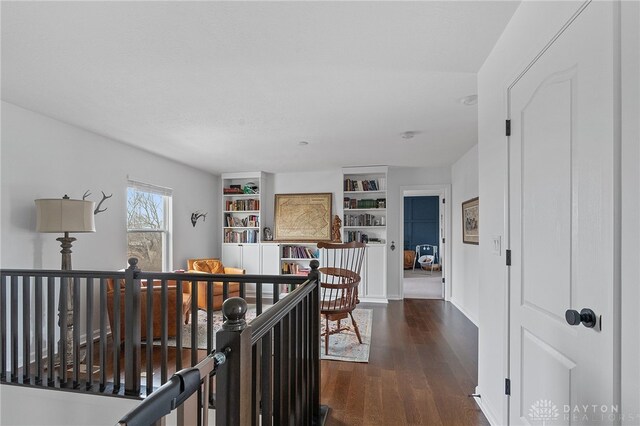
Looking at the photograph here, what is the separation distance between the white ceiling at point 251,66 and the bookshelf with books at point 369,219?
197 centimetres

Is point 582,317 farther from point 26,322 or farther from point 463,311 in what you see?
point 463,311

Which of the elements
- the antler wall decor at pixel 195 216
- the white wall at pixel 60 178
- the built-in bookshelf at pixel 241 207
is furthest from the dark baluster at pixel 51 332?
the built-in bookshelf at pixel 241 207

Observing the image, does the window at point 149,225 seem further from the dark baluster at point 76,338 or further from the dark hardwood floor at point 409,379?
the dark hardwood floor at point 409,379

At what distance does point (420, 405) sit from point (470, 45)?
2423mm

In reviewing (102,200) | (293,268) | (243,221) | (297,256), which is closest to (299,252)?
(297,256)

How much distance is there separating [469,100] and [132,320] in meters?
3.16

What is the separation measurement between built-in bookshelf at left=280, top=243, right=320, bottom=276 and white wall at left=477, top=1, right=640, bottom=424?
3841 millimetres

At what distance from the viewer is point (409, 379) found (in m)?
2.54

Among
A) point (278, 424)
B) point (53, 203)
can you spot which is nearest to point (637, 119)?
point (278, 424)

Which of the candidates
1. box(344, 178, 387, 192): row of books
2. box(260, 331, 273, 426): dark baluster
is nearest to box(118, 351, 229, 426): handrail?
box(260, 331, 273, 426): dark baluster

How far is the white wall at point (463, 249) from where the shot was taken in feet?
13.5

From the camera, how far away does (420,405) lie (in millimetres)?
2178

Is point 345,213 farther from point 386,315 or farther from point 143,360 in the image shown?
point 143,360

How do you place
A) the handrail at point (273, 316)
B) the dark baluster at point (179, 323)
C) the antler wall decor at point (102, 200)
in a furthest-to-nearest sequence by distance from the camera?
1. the antler wall decor at point (102, 200)
2. the dark baluster at point (179, 323)
3. the handrail at point (273, 316)
